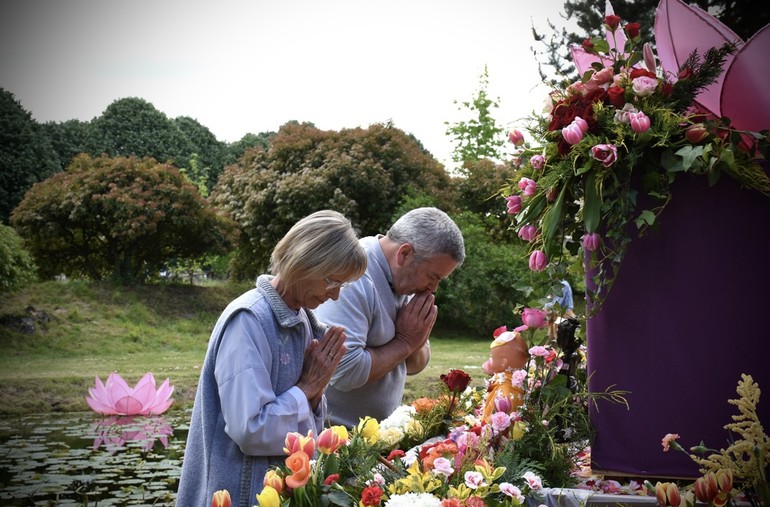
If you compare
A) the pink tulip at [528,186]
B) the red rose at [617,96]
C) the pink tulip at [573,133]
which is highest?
the red rose at [617,96]

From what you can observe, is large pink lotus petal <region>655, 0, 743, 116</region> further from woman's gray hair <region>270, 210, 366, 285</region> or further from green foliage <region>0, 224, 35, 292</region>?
green foliage <region>0, 224, 35, 292</region>

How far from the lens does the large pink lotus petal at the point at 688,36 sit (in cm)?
159

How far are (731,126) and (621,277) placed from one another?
369 mm

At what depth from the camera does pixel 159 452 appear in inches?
249

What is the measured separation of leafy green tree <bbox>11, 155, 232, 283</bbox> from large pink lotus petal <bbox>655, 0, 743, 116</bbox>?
12905 mm

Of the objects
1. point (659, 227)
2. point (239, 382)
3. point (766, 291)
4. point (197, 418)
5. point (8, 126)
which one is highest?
point (8, 126)

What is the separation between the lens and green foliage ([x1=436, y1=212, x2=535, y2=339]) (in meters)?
14.4

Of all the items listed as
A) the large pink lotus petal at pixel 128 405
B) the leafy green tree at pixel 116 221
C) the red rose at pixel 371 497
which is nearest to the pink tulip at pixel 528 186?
the red rose at pixel 371 497

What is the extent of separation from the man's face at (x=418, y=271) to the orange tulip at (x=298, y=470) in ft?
3.48

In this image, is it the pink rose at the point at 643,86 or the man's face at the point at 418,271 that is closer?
the pink rose at the point at 643,86

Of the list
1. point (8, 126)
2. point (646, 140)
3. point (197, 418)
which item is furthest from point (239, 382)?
point (8, 126)

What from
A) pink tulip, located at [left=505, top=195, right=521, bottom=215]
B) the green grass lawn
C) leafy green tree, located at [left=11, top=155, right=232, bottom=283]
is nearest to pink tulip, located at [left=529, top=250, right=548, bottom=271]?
pink tulip, located at [left=505, top=195, right=521, bottom=215]

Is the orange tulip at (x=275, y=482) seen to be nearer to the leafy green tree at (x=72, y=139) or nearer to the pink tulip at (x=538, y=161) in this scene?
the pink tulip at (x=538, y=161)

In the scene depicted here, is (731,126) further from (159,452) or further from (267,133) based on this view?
(267,133)
